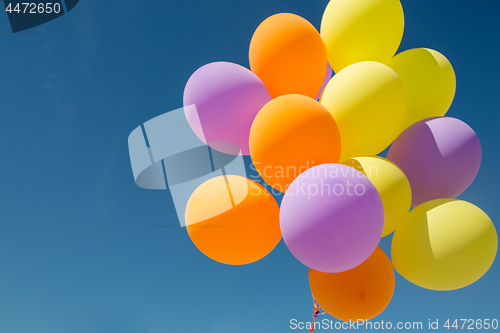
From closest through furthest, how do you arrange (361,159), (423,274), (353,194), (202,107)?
(353,194) < (423,274) < (361,159) < (202,107)

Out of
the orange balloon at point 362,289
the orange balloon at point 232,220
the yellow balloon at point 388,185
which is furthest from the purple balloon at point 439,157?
the orange balloon at point 232,220

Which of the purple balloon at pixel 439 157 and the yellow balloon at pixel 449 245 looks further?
the purple balloon at pixel 439 157

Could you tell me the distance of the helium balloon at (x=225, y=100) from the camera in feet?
8.20

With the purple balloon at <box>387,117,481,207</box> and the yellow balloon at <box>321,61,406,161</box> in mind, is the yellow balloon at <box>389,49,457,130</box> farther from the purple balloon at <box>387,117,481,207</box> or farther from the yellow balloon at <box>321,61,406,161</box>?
the yellow balloon at <box>321,61,406,161</box>

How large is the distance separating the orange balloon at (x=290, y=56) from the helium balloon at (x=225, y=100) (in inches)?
8.6

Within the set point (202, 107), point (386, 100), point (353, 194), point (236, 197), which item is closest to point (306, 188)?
point (353, 194)

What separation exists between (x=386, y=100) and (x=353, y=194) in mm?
910

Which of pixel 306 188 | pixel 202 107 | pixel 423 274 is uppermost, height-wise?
pixel 202 107

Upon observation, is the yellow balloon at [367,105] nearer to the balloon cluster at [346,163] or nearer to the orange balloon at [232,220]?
the balloon cluster at [346,163]

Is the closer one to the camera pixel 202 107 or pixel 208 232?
pixel 208 232

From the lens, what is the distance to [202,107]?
8.36 feet

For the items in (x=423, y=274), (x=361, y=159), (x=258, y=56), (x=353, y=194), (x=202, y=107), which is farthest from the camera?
(x=258, y=56)

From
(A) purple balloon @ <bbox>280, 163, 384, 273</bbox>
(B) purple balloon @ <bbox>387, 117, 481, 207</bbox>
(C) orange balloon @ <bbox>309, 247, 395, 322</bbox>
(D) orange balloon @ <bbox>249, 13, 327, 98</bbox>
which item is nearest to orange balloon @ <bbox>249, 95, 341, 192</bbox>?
(A) purple balloon @ <bbox>280, 163, 384, 273</bbox>

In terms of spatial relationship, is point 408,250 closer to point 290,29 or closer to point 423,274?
point 423,274
